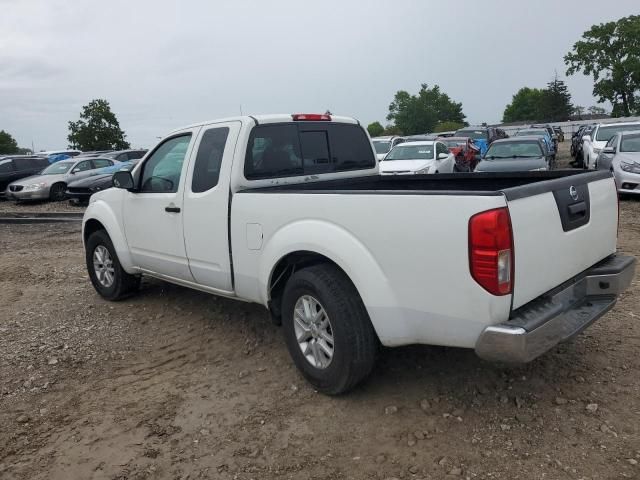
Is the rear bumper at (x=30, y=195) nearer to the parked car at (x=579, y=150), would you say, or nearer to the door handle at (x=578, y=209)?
the door handle at (x=578, y=209)

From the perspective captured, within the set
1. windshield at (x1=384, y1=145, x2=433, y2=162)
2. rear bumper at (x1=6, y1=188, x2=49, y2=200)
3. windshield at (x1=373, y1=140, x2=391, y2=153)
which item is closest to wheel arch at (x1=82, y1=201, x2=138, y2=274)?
windshield at (x1=384, y1=145, x2=433, y2=162)

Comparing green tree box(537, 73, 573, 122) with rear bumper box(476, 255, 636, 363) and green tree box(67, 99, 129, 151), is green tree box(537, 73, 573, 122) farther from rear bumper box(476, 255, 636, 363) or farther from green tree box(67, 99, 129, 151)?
rear bumper box(476, 255, 636, 363)

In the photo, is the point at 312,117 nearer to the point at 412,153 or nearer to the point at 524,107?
the point at 412,153

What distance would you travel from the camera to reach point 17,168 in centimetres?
2050

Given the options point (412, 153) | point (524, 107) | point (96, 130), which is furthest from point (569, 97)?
point (412, 153)

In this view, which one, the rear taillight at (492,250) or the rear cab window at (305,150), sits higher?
the rear cab window at (305,150)

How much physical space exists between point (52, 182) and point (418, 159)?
11828mm

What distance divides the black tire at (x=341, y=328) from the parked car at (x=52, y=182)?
1676 centimetres

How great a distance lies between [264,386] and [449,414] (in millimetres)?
1311

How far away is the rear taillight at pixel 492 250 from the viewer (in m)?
2.76

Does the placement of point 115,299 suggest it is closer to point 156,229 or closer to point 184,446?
point 156,229

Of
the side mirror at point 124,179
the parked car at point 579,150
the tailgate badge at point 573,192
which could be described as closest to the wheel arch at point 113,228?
the side mirror at point 124,179

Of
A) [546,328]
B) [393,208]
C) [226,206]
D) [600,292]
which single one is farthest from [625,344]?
[226,206]

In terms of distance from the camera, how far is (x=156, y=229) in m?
5.12
